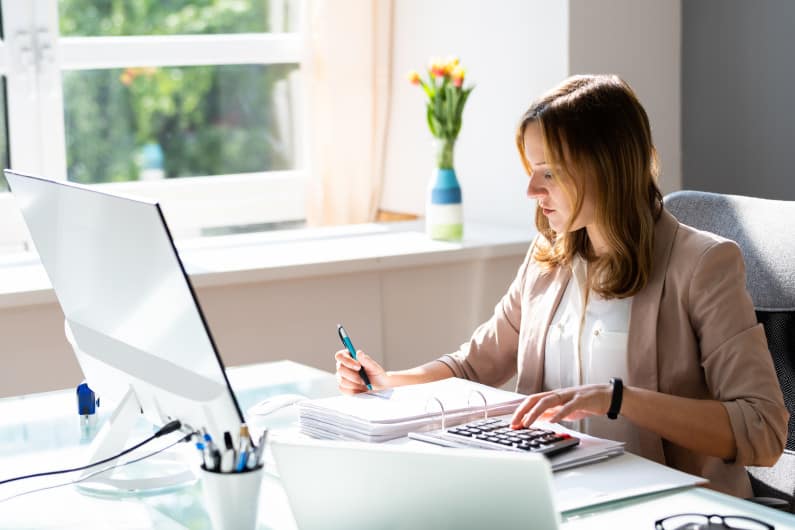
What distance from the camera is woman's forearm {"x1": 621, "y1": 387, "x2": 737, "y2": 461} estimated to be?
1.54 meters

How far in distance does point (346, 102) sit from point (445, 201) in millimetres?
646

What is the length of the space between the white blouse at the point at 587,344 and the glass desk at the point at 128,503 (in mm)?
419

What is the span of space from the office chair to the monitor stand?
87 centimetres

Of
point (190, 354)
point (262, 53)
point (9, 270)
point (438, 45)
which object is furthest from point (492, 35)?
point (190, 354)

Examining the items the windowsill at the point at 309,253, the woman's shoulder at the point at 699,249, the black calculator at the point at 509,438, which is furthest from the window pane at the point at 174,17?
the black calculator at the point at 509,438

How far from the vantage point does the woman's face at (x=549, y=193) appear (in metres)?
1.69

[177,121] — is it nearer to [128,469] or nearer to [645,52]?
[645,52]

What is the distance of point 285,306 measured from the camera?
8.93 ft

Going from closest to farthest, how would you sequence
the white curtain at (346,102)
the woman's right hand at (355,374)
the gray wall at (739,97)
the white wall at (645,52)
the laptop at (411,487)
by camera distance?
the laptop at (411,487) < the woman's right hand at (355,374) < the gray wall at (739,97) < the white wall at (645,52) < the white curtain at (346,102)

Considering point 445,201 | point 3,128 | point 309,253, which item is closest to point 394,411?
point 309,253

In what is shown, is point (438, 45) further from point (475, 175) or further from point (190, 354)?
point (190, 354)

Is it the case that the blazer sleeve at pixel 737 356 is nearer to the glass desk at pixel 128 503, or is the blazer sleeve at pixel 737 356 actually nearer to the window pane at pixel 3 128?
the glass desk at pixel 128 503

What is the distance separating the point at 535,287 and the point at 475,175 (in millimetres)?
1424

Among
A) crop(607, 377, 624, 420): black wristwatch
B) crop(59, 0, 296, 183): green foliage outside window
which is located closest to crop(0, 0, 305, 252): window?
crop(59, 0, 296, 183): green foliage outside window
